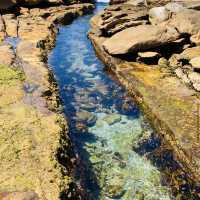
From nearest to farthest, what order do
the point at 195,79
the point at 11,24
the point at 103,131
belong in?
the point at 103,131
the point at 195,79
the point at 11,24

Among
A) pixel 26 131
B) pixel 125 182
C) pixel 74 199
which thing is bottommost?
pixel 125 182

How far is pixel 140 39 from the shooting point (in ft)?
47.1

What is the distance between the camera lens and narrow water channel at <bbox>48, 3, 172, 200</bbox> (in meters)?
8.49

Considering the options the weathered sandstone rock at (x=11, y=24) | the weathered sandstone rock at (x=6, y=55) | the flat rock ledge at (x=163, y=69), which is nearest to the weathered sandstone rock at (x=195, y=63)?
the flat rock ledge at (x=163, y=69)

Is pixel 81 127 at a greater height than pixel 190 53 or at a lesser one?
lesser

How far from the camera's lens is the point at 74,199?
6.93 meters

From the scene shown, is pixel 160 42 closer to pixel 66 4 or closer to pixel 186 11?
pixel 186 11

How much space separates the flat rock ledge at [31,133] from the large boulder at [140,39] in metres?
2.96

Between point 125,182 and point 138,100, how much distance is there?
3914 millimetres

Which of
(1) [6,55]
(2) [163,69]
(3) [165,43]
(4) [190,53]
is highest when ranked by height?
(1) [6,55]

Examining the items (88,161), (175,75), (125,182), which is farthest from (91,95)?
(125,182)

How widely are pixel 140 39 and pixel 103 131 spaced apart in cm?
496

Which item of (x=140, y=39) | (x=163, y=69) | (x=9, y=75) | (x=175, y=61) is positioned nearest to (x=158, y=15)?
(x=140, y=39)

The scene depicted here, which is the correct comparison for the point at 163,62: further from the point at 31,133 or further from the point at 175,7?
the point at 31,133
